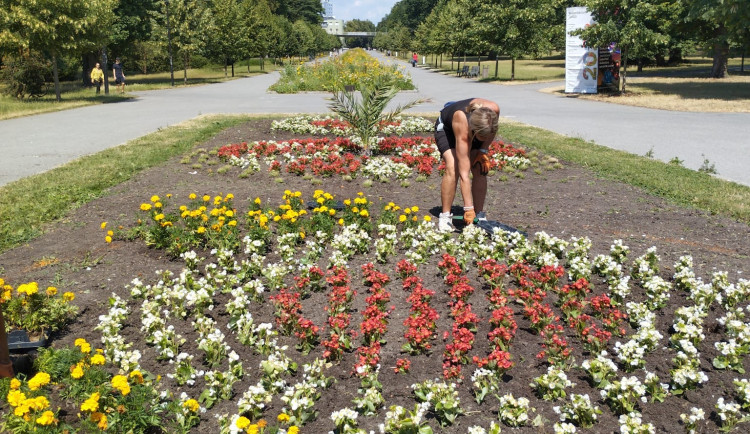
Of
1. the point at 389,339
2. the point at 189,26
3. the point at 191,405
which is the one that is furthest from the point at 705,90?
the point at 189,26

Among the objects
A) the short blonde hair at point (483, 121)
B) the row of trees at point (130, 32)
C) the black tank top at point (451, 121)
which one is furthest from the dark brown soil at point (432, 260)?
the row of trees at point (130, 32)

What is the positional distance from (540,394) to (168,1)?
34.2m

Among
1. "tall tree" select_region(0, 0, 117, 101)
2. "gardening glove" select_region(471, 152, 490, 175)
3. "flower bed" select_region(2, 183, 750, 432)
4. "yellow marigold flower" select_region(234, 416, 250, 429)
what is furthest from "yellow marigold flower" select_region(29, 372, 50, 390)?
"tall tree" select_region(0, 0, 117, 101)

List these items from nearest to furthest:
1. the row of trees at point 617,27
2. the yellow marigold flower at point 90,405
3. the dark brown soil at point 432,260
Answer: the yellow marigold flower at point 90,405
the dark brown soil at point 432,260
the row of trees at point 617,27

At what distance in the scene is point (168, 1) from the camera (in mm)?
31500

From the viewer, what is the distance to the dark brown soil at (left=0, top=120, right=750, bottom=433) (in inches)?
122

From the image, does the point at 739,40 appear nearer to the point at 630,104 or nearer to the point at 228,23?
the point at 630,104

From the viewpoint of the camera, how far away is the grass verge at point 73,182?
6.00 m

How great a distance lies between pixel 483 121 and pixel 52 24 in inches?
792

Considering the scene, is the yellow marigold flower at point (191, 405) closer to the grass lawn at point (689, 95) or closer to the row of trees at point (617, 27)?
the grass lawn at point (689, 95)

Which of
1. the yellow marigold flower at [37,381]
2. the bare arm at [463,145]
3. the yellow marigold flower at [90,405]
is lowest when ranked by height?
the yellow marigold flower at [90,405]

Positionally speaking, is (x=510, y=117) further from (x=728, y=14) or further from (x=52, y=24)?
(x=52, y=24)

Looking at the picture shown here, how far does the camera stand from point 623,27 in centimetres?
2097

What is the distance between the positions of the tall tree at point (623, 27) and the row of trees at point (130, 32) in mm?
19232
